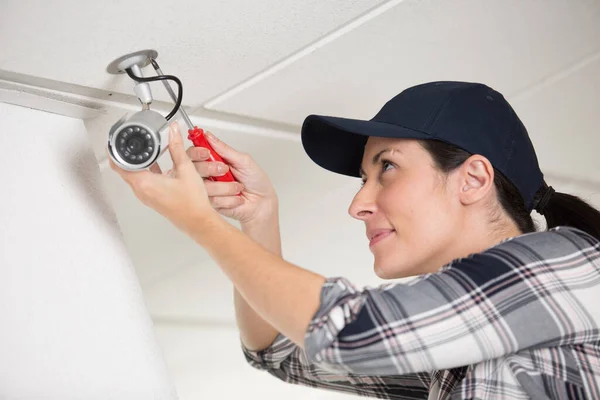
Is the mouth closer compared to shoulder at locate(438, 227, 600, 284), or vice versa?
shoulder at locate(438, 227, 600, 284)

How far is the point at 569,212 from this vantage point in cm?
159

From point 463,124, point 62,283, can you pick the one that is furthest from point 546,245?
point 62,283

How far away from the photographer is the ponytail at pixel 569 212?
156 cm

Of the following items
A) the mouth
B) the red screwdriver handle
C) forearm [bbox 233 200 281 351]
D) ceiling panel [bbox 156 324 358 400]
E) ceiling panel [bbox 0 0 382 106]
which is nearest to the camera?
ceiling panel [bbox 0 0 382 106]

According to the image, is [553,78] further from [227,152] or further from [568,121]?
[227,152]

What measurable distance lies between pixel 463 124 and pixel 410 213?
19 centimetres

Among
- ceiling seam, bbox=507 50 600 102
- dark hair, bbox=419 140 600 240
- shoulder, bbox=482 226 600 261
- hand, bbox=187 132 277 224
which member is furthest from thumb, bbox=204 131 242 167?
ceiling seam, bbox=507 50 600 102

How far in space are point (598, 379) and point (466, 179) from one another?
41 cm

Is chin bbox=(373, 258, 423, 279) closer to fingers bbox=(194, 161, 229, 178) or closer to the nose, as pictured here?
the nose

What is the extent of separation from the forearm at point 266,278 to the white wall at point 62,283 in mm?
226

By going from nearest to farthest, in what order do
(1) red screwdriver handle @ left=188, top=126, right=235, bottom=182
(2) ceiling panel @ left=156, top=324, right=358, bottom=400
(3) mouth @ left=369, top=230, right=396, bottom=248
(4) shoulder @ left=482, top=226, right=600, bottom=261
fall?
(4) shoulder @ left=482, top=226, right=600, bottom=261 → (1) red screwdriver handle @ left=188, top=126, right=235, bottom=182 → (3) mouth @ left=369, top=230, right=396, bottom=248 → (2) ceiling panel @ left=156, top=324, right=358, bottom=400

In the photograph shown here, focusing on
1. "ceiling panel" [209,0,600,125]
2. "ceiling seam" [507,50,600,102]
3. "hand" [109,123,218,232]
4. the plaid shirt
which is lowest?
the plaid shirt

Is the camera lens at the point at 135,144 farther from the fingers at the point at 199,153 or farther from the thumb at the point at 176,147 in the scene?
the fingers at the point at 199,153

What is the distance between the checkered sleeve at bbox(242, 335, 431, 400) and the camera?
5.56 ft
